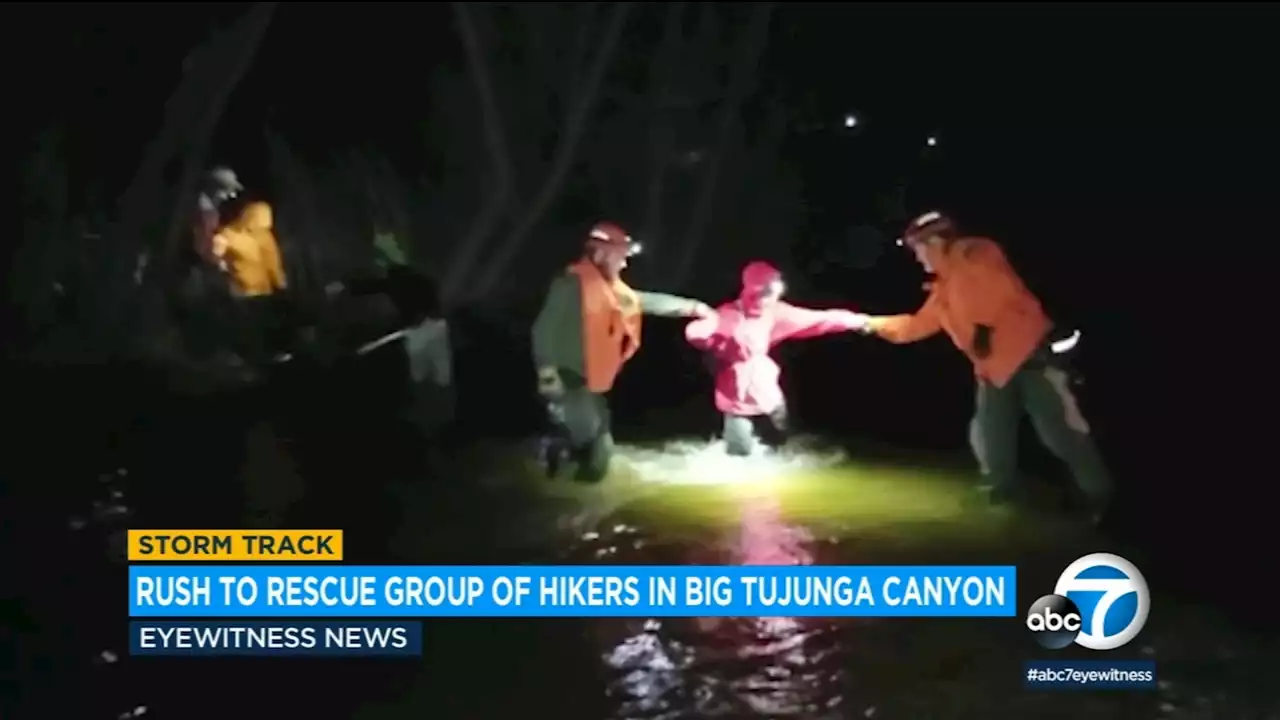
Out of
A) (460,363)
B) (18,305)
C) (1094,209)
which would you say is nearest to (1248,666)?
(1094,209)

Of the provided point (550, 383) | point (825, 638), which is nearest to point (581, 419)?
point (550, 383)

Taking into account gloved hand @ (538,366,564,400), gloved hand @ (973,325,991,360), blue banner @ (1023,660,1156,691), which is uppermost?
gloved hand @ (973,325,991,360)

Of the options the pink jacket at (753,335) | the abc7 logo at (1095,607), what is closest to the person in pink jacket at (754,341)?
the pink jacket at (753,335)

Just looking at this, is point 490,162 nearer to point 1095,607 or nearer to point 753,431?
point 753,431

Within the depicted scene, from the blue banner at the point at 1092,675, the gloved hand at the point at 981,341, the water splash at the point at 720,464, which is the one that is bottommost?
the blue banner at the point at 1092,675

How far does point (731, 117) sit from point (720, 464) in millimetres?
453

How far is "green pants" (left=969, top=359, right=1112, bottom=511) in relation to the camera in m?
1.54

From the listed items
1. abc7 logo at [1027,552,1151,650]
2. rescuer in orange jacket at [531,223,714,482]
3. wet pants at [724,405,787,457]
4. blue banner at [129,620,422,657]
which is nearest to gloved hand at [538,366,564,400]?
rescuer in orange jacket at [531,223,714,482]

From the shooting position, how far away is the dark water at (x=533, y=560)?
1.52 metres

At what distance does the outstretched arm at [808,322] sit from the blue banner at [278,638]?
609mm

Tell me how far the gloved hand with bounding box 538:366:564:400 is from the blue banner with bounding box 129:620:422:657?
1.13 ft

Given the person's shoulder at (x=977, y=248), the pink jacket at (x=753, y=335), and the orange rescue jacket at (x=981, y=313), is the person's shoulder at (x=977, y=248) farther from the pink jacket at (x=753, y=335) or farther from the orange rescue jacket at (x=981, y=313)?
the pink jacket at (x=753, y=335)

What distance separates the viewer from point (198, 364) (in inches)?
59.7

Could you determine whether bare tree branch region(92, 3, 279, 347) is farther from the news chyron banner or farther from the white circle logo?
the white circle logo
